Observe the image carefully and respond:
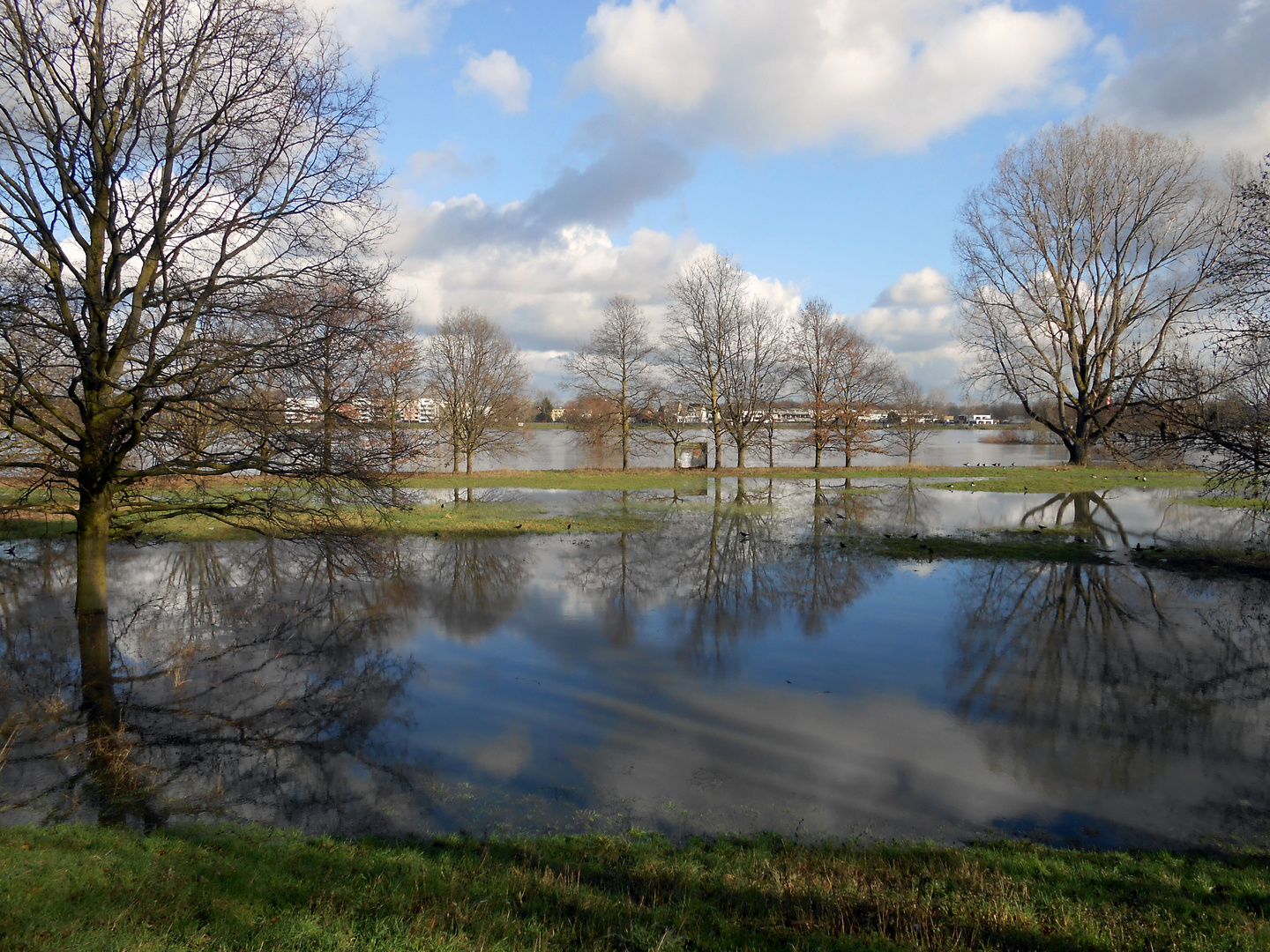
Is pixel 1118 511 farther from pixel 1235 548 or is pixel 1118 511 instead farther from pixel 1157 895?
pixel 1157 895

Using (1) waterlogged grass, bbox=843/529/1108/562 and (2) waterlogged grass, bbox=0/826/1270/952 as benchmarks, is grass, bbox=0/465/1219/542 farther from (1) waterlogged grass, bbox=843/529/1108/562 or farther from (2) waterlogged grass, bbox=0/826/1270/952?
(2) waterlogged grass, bbox=0/826/1270/952

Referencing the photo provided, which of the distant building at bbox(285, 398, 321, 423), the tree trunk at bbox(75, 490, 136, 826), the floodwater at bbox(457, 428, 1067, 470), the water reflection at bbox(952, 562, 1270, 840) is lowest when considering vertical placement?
the water reflection at bbox(952, 562, 1270, 840)

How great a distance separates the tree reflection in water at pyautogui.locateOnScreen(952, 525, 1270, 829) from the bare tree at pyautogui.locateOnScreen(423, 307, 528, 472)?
28.9 metres

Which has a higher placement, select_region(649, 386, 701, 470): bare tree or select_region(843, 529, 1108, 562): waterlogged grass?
select_region(649, 386, 701, 470): bare tree

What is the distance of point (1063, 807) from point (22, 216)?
13786 millimetres

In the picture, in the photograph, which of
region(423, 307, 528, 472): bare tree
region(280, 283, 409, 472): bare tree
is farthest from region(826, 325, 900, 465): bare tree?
region(280, 283, 409, 472): bare tree

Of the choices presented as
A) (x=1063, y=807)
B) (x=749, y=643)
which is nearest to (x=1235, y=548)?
(x=749, y=643)

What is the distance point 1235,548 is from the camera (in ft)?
55.1

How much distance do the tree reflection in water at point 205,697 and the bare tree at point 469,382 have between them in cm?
2392

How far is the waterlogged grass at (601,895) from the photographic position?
3.98 m

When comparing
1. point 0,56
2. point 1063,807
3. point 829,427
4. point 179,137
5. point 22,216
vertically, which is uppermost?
point 0,56

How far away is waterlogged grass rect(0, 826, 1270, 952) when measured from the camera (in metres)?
3.98

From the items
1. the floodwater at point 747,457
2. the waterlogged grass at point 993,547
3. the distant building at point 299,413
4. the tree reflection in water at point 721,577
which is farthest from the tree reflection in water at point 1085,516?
the distant building at point 299,413

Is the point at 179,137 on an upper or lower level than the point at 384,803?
upper
